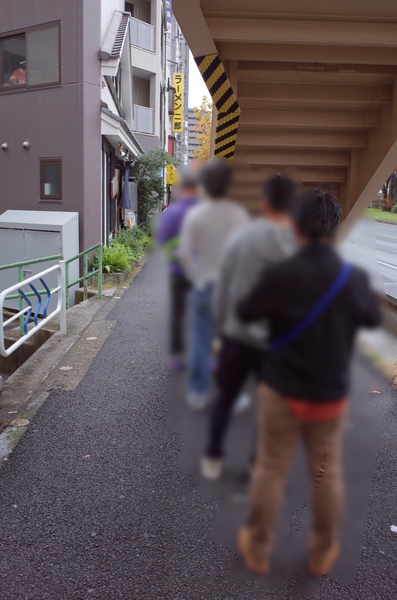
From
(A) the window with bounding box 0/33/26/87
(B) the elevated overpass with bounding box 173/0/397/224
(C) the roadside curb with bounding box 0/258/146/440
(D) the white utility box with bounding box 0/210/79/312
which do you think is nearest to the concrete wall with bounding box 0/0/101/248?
(A) the window with bounding box 0/33/26/87

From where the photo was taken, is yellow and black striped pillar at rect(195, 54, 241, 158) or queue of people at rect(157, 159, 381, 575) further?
yellow and black striped pillar at rect(195, 54, 241, 158)

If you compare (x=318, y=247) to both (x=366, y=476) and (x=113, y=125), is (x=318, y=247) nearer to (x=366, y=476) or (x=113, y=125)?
(x=366, y=476)

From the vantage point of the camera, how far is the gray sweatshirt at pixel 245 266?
436 millimetres

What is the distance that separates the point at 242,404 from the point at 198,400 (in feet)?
0.14

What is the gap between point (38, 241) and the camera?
34.6 ft

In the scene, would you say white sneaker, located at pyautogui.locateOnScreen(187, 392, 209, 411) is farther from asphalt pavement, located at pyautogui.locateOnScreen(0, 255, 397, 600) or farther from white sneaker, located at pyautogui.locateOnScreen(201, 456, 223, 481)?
asphalt pavement, located at pyautogui.locateOnScreen(0, 255, 397, 600)

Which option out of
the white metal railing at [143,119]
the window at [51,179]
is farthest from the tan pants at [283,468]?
the white metal railing at [143,119]

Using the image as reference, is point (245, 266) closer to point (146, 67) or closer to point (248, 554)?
point (248, 554)

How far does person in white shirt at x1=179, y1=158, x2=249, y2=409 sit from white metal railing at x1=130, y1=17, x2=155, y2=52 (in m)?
22.1

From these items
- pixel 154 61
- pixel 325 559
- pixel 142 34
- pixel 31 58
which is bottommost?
pixel 325 559

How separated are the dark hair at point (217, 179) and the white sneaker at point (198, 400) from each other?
188mm

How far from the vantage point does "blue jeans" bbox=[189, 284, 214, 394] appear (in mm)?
443

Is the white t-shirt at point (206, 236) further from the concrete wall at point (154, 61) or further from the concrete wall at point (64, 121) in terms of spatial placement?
the concrete wall at point (154, 61)

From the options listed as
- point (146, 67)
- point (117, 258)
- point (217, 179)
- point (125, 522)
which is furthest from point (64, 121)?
point (146, 67)
